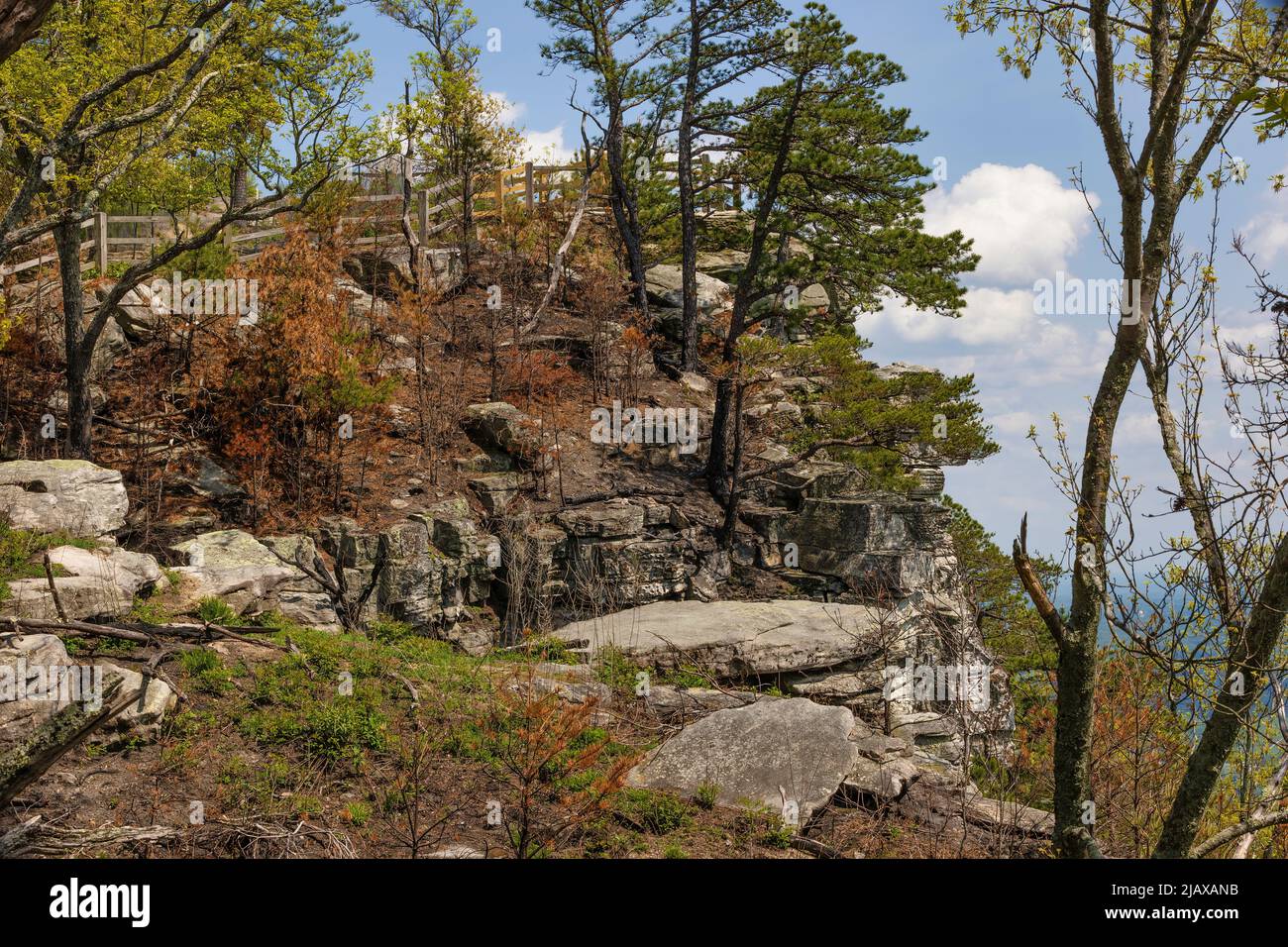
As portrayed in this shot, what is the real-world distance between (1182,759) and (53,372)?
16.8m

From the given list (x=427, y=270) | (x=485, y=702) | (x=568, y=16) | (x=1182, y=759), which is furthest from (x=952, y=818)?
(x=568, y=16)

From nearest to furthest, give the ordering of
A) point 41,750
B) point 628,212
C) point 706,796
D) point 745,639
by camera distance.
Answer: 1. point 41,750
2. point 706,796
3. point 745,639
4. point 628,212

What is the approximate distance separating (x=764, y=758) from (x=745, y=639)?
15.6 feet

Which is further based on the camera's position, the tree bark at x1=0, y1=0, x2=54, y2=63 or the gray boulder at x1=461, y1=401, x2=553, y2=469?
the gray boulder at x1=461, y1=401, x2=553, y2=469

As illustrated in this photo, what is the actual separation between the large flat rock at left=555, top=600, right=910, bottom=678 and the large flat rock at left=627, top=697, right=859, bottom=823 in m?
3.37

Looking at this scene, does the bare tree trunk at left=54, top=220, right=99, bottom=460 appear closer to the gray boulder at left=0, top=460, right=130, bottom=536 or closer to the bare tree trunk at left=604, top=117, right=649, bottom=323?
the gray boulder at left=0, top=460, right=130, bottom=536

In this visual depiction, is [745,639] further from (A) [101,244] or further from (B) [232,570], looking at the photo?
(A) [101,244]

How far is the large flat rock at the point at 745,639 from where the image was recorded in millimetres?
12883

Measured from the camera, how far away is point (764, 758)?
8609 millimetres

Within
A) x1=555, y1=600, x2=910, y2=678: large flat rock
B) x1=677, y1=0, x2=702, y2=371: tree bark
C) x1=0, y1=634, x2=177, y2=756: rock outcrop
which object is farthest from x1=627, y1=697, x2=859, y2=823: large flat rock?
x1=677, y1=0, x2=702, y2=371: tree bark

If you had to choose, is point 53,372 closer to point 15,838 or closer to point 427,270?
point 427,270

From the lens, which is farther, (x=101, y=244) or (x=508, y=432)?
(x=101, y=244)

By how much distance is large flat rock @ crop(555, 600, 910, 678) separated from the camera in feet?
42.3

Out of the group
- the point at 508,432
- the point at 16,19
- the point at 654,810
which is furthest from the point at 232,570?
the point at 16,19
